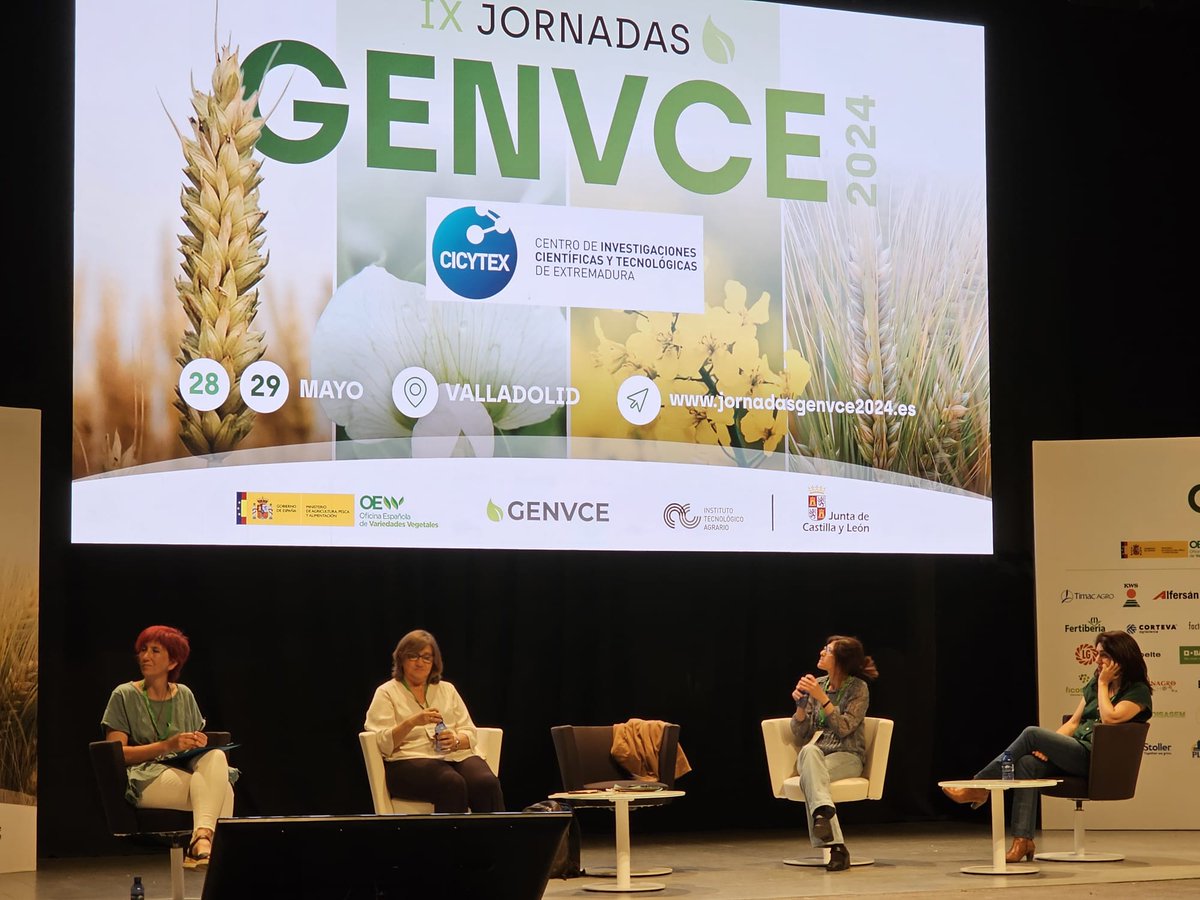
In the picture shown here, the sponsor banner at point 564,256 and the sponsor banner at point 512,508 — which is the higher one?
the sponsor banner at point 564,256

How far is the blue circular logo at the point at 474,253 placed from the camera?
6.50 m

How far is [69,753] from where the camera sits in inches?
244

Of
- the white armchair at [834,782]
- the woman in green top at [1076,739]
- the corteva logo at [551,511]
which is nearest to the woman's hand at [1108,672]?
the woman in green top at [1076,739]

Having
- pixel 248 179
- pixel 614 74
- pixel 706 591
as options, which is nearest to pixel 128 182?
pixel 248 179

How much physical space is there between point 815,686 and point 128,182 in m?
3.33

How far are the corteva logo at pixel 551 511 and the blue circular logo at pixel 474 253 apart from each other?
88cm

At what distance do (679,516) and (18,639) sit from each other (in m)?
2.68

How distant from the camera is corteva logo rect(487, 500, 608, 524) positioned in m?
6.46

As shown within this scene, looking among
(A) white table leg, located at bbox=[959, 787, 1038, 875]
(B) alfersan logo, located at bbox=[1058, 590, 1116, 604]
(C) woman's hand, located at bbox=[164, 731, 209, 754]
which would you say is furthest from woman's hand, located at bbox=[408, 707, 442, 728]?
(B) alfersan logo, located at bbox=[1058, 590, 1116, 604]

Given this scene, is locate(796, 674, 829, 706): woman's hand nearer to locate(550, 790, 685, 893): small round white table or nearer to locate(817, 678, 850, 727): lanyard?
locate(817, 678, 850, 727): lanyard

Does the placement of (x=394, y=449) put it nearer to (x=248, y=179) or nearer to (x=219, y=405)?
(x=219, y=405)

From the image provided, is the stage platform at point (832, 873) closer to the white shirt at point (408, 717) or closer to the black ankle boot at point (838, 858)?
the black ankle boot at point (838, 858)

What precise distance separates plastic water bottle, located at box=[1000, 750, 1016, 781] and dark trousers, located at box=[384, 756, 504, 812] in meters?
1.85

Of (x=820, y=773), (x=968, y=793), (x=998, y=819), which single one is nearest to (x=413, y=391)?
(x=820, y=773)
